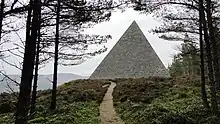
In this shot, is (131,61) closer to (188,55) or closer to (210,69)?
(188,55)

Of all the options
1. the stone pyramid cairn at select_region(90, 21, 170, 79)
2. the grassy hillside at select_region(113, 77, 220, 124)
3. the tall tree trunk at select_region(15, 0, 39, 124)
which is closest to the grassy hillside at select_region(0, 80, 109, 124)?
the grassy hillside at select_region(113, 77, 220, 124)

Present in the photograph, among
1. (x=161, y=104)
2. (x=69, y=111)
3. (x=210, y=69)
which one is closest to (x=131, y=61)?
(x=161, y=104)

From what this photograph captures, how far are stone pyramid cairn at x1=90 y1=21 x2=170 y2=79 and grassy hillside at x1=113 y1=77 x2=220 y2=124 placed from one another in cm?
627

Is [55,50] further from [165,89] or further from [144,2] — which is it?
[165,89]

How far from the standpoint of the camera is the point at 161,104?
Answer: 60.8 ft

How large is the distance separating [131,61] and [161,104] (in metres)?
20.1

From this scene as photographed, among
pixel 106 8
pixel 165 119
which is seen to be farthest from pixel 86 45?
pixel 106 8

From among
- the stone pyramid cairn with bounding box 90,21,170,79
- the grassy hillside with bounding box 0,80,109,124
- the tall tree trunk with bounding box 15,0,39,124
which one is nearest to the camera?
the tall tree trunk with bounding box 15,0,39,124

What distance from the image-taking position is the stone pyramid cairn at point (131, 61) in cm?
3841

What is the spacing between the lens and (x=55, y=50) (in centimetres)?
1736

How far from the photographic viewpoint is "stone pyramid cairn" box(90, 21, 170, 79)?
38406 mm

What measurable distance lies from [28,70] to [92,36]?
9.54m

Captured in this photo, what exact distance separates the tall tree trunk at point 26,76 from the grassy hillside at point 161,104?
6.50 m

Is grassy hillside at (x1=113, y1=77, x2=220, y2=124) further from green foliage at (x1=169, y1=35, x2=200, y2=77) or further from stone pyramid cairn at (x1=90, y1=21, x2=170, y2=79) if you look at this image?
stone pyramid cairn at (x1=90, y1=21, x2=170, y2=79)
